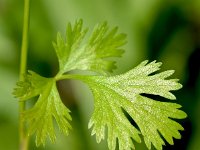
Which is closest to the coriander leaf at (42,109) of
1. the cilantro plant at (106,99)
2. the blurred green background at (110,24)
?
the cilantro plant at (106,99)

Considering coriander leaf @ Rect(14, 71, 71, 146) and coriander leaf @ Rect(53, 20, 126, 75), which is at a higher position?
coriander leaf @ Rect(53, 20, 126, 75)

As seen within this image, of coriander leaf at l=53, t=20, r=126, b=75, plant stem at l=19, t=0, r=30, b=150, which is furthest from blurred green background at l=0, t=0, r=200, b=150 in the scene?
plant stem at l=19, t=0, r=30, b=150

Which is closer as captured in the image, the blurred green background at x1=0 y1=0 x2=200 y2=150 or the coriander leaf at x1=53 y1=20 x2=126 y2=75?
the coriander leaf at x1=53 y1=20 x2=126 y2=75

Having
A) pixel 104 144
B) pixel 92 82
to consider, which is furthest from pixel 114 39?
pixel 104 144

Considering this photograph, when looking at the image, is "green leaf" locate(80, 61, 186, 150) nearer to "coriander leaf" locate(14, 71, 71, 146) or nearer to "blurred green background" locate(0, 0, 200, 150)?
"coriander leaf" locate(14, 71, 71, 146)

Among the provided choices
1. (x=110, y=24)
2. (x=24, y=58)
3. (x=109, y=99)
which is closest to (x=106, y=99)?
(x=109, y=99)

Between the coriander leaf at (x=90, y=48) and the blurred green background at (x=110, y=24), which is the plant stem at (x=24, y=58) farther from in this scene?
the blurred green background at (x=110, y=24)

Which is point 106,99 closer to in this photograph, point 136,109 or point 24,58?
point 136,109

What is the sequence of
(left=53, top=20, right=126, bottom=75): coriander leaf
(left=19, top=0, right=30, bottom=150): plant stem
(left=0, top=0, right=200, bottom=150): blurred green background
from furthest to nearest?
(left=0, top=0, right=200, bottom=150): blurred green background → (left=53, top=20, right=126, bottom=75): coriander leaf → (left=19, top=0, right=30, bottom=150): plant stem

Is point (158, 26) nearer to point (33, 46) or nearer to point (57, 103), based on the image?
point (33, 46)
